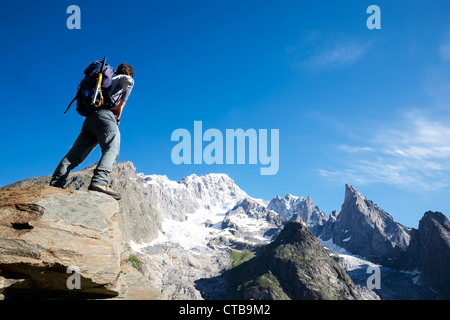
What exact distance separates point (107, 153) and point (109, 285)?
4624mm

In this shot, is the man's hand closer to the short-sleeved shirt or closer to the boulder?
the short-sleeved shirt

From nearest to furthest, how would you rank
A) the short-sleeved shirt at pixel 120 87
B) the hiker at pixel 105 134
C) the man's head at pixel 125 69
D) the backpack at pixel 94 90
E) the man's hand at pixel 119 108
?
the backpack at pixel 94 90, the hiker at pixel 105 134, the short-sleeved shirt at pixel 120 87, the man's hand at pixel 119 108, the man's head at pixel 125 69

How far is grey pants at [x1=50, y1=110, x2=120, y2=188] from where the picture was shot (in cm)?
1059

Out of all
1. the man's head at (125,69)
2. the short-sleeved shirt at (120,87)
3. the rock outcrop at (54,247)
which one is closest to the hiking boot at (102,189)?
the rock outcrop at (54,247)

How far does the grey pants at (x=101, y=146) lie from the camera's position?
10586mm

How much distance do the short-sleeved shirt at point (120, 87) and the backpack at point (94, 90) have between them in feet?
0.53

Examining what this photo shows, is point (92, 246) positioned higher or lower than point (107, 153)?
lower

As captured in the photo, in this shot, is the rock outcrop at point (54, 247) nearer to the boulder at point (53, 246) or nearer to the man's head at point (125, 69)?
the boulder at point (53, 246)

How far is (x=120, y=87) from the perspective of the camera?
11.1m

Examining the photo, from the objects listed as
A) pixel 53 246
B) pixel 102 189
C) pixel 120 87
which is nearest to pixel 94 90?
pixel 120 87
